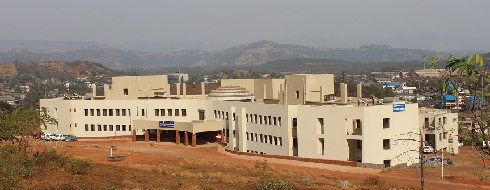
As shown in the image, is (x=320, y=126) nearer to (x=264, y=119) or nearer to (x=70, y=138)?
(x=264, y=119)

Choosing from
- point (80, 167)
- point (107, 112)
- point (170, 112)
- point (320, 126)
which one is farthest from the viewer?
point (107, 112)

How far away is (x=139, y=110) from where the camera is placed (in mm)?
61969

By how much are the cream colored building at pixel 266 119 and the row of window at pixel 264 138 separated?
2 cm

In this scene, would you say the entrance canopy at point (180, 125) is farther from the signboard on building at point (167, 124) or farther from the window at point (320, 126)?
the window at point (320, 126)

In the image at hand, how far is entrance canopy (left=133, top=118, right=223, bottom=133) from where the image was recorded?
54812 millimetres

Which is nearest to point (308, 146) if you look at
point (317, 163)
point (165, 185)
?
point (317, 163)

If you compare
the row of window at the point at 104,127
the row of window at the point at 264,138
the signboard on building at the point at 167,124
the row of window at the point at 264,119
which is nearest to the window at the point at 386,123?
the row of window at the point at 264,119

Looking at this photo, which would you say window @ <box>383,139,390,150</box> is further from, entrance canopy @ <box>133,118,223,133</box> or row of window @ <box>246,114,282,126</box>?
entrance canopy @ <box>133,118,223,133</box>

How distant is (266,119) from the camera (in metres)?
48.6

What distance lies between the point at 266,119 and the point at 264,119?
0.35 metres

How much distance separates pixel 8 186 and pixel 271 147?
28303mm

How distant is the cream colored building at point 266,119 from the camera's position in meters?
42.9

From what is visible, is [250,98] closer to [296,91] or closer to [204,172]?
[296,91]

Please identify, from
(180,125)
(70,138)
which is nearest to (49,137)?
(70,138)
